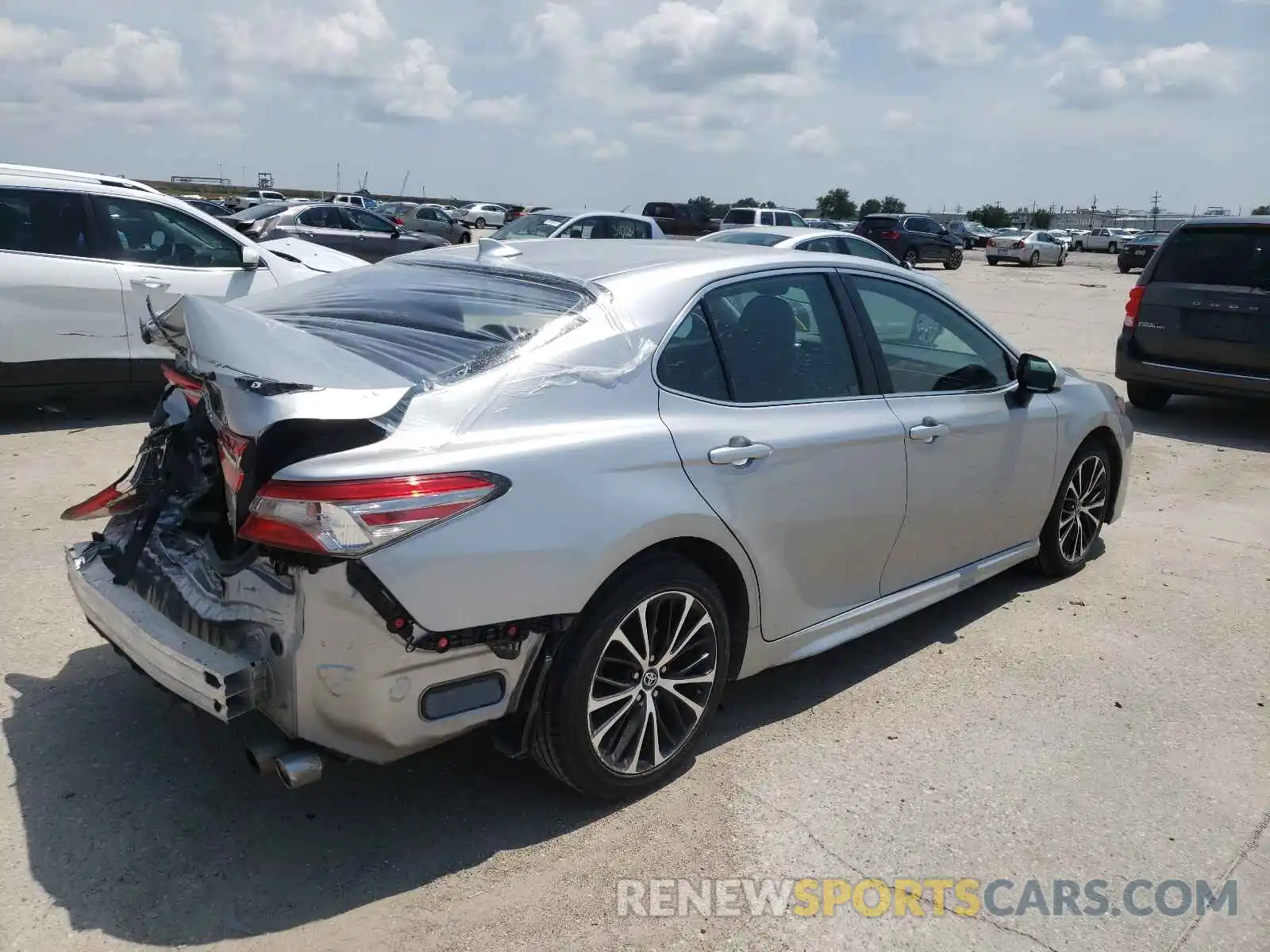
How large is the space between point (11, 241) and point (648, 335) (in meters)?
6.04

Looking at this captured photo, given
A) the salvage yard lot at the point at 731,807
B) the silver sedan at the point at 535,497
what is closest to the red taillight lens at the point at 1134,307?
the salvage yard lot at the point at 731,807

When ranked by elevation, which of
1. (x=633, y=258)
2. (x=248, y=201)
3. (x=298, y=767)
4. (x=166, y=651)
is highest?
(x=248, y=201)

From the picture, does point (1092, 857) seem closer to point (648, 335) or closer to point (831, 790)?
point (831, 790)

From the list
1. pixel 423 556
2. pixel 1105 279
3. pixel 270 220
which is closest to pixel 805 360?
pixel 423 556

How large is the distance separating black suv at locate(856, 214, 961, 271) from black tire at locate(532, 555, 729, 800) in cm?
2978

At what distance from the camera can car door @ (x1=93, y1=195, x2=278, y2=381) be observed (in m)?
7.57

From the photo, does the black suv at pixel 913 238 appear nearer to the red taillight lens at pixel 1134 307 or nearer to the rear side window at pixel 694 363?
the red taillight lens at pixel 1134 307

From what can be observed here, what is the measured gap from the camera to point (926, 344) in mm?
4438

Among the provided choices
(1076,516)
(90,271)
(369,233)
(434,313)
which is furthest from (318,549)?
(369,233)

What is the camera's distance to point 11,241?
23.7 feet

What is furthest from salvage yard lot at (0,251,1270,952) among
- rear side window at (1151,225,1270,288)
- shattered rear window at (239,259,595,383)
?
rear side window at (1151,225,1270,288)

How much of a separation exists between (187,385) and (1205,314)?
8343 millimetres

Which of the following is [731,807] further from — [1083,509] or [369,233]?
[369,233]

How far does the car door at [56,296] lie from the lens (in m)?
7.16
